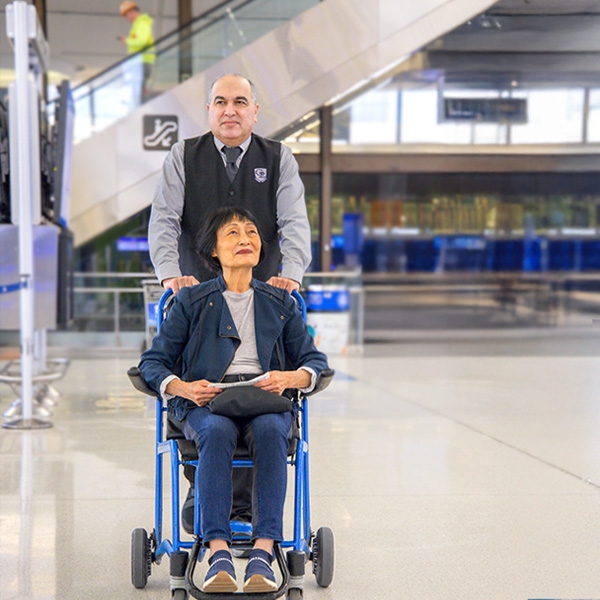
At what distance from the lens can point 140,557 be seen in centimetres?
310

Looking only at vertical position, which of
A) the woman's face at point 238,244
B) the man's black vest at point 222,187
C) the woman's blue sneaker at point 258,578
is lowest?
the woman's blue sneaker at point 258,578

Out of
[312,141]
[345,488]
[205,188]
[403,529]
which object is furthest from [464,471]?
[312,141]

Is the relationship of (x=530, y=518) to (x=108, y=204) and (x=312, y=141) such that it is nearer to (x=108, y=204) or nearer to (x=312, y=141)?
(x=108, y=204)

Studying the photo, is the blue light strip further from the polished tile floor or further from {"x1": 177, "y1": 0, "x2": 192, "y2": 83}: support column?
{"x1": 177, "y1": 0, "x2": 192, "y2": 83}: support column

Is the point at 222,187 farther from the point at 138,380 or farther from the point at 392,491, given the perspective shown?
the point at 392,491

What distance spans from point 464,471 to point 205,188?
229 centimetres

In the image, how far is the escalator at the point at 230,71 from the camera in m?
9.50

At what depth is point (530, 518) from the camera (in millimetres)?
4039

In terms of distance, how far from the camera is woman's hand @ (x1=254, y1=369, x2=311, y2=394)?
296 cm

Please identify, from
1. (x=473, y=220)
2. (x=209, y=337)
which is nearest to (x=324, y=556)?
(x=209, y=337)

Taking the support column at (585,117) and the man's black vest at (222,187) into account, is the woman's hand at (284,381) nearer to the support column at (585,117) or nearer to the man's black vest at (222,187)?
the man's black vest at (222,187)

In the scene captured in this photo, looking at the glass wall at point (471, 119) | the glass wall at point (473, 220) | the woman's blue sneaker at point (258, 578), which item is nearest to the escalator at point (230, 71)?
the glass wall at point (471, 119)

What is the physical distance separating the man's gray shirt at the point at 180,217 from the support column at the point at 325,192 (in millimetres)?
8361

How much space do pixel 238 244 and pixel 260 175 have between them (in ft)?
1.59
